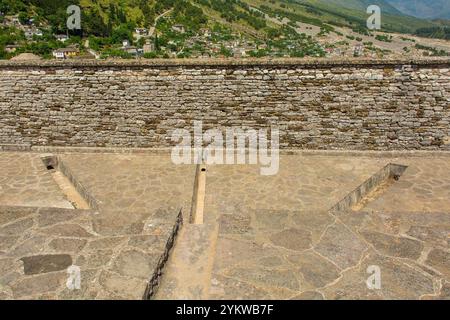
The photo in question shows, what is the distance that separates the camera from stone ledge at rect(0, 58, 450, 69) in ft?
30.5

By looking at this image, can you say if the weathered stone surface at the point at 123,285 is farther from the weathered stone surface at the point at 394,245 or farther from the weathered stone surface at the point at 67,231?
the weathered stone surface at the point at 394,245

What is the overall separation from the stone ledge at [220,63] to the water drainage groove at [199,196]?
3014 millimetres

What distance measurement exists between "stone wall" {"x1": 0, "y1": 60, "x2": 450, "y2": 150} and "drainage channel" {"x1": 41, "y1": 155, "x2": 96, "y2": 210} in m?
0.77

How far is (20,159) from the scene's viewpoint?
33.6 feet

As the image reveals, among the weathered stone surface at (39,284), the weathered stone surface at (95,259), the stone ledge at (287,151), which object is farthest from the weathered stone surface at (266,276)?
the stone ledge at (287,151)

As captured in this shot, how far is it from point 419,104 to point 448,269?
752 centimetres

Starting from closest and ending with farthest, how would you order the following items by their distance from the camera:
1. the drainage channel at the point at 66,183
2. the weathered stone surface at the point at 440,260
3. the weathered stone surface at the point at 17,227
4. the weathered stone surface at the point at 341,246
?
the weathered stone surface at the point at 440,260 < the weathered stone surface at the point at 341,246 < the weathered stone surface at the point at 17,227 < the drainage channel at the point at 66,183

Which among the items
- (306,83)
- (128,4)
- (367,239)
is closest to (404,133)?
(306,83)

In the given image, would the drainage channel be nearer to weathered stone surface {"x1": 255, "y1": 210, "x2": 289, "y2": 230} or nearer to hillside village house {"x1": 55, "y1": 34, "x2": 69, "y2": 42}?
weathered stone surface {"x1": 255, "y1": 210, "x2": 289, "y2": 230}

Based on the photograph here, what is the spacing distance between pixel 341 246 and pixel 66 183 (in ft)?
26.5

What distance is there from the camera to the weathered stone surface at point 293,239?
3.80 metres

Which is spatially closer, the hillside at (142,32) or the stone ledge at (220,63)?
the stone ledge at (220,63)

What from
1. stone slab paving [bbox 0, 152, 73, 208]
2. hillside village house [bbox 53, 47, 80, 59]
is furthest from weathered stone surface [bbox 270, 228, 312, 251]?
hillside village house [bbox 53, 47, 80, 59]
